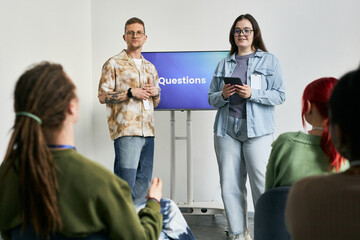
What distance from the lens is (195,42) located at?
5.09m

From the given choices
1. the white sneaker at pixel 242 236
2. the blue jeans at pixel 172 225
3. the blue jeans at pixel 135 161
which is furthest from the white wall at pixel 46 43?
the white sneaker at pixel 242 236

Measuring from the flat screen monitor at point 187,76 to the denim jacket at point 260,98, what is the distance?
858 millimetres

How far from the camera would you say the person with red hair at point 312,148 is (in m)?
1.87

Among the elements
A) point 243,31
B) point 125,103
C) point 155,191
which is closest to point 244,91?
point 243,31

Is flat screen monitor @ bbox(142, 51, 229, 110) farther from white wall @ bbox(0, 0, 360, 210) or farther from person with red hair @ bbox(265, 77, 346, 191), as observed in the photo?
person with red hair @ bbox(265, 77, 346, 191)

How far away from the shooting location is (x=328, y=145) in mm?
1880

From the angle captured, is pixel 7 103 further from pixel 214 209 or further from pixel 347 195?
pixel 347 195

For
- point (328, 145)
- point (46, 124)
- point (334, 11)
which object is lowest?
point (328, 145)

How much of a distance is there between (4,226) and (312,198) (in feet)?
2.67

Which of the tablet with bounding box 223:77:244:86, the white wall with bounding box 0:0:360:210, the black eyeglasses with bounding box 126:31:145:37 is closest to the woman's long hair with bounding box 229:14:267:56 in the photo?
the tablet with bounding box 223:77:244:86

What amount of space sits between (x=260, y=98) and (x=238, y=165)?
0.53 meters

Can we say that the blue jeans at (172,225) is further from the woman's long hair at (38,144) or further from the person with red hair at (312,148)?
the woman's long hair at (38,144)

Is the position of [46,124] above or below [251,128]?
above

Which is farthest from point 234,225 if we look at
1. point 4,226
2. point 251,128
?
point 4,226
